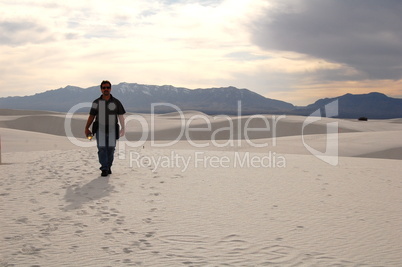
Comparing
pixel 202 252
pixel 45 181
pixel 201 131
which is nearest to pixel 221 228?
pixel 202 252

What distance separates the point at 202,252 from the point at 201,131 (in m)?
30.5

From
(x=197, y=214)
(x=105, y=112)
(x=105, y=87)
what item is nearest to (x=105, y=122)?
(x=105, y=112)

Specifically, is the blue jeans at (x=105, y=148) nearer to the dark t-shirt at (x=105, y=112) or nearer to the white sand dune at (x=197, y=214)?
the dark t-shirt at (x=105, y=112)

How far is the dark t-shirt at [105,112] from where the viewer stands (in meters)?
9.10

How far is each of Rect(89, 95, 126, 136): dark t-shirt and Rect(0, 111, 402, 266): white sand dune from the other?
47.9 inches

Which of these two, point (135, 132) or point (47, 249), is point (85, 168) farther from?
point (135, 132)

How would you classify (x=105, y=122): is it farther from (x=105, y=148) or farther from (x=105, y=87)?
(x=105, y=87)

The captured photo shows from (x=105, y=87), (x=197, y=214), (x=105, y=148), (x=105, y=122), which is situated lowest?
(x=197, y=214)

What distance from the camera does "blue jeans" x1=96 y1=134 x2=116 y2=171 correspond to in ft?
29.8

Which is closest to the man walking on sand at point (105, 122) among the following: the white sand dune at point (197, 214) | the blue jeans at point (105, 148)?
the blue jeans at point (105, 148)

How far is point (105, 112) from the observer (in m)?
9.15

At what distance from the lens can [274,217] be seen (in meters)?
6.26

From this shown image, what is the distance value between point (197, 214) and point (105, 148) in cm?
362

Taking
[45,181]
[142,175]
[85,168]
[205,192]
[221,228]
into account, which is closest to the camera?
[221,228]
